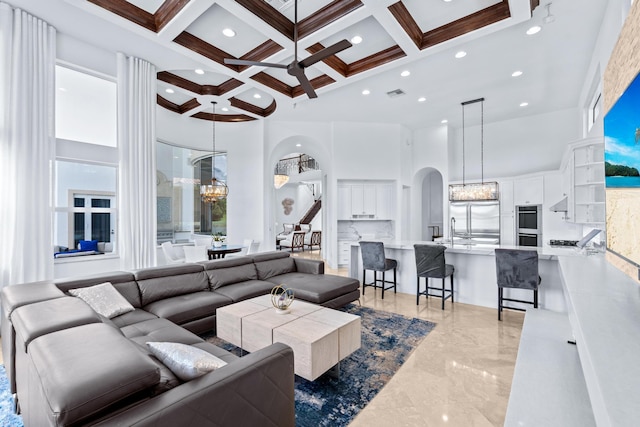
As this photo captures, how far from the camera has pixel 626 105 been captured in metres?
1.61

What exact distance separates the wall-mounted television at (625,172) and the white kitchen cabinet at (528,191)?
5254 mm

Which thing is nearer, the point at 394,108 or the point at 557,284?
the point at 557,284

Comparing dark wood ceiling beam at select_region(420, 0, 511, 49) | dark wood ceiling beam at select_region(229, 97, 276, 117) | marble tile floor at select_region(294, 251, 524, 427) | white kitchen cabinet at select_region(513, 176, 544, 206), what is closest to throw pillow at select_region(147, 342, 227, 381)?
marble tile floor at select_region(294, 251, 524, 427)

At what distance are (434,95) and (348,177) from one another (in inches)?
109

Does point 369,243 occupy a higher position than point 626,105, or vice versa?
point 626,105

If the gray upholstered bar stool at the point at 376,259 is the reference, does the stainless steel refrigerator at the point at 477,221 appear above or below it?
above

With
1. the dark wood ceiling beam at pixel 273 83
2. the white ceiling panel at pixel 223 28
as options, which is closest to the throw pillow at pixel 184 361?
the white ceiling panel at pixel 223 28

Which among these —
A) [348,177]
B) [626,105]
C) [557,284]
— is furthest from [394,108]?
[626,105]

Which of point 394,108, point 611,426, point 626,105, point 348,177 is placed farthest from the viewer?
point 348,177

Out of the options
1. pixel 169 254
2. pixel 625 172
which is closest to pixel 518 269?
pixel 625 172

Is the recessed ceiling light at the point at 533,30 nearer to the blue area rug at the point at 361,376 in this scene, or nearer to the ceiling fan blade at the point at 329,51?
the ceiling fan blade at the point at 329,51

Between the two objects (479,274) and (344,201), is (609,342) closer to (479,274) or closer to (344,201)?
(479,274)

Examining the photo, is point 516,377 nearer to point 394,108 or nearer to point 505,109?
point 394,108

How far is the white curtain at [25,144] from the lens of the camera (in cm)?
344
